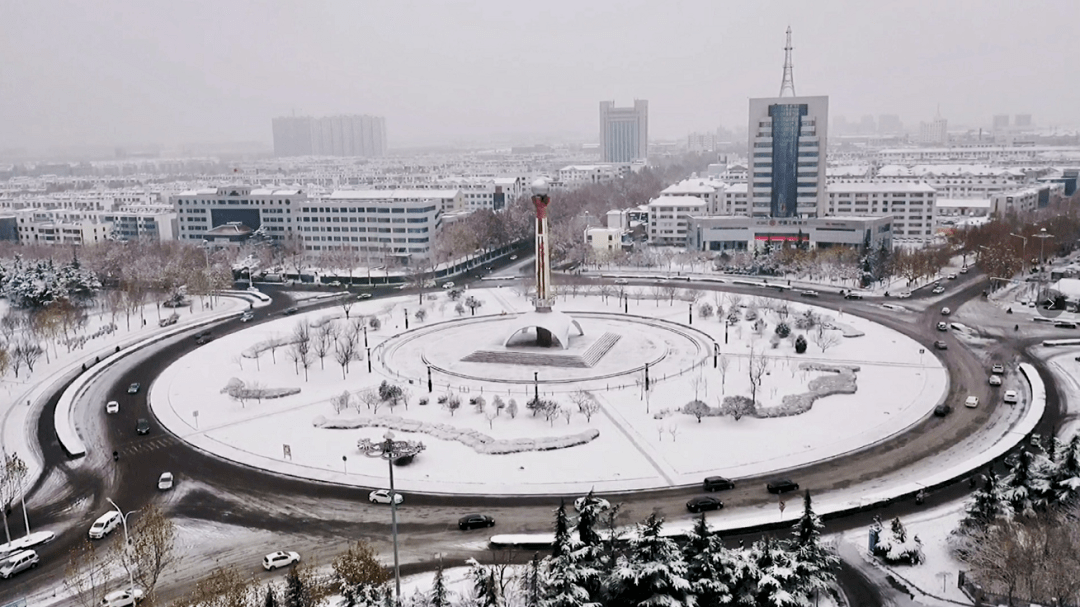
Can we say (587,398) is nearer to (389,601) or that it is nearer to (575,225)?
(389,601)

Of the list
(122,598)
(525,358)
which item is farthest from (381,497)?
(525,358)

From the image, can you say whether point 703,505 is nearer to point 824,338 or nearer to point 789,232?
point 824,338

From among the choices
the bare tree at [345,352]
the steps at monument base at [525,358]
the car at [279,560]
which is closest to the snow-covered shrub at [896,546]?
the car at [279,560]

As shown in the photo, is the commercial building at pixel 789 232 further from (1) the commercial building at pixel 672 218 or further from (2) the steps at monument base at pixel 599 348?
(2) the steps at monument base at pixel 599 348

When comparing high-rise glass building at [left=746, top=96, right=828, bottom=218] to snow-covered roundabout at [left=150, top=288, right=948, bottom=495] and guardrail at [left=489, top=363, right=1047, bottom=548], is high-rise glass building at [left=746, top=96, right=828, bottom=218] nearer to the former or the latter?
snow-covered roundabout at [left=150, top=288, right=948, bottom=495]

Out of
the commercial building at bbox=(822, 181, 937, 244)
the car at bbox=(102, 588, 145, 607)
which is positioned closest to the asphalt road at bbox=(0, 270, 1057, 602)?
the car at bbox=(102, 588, 145, 607)
